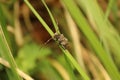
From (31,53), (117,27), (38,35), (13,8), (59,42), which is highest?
(13,8)

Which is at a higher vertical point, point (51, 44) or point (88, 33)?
point (51, 44)

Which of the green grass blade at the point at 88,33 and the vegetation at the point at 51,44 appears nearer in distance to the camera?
the green grass blade at the point at 88,33

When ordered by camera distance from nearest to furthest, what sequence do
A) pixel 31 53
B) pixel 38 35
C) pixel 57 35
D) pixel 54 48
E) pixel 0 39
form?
pixel 0 39, pixel 57 35, pixel 31 53, pixel 54 48, pixel 38 35

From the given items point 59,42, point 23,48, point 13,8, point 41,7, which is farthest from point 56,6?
point 59,42

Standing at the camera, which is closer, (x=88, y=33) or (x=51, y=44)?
(x=88, y=33)

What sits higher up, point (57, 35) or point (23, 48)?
point (23, 48)

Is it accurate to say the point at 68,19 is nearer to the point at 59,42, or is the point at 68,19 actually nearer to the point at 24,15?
the point at 24,15

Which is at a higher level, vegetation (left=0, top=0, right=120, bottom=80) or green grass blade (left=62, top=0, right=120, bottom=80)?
vegetation (left=0, top=0, right=120, bottom=80)

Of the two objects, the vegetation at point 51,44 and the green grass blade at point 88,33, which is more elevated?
the vegetation at point 51,44

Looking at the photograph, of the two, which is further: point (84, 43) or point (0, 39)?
point (84, 43)

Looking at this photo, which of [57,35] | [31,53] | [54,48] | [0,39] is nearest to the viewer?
[0,39]

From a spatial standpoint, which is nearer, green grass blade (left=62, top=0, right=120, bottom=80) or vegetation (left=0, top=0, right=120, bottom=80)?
green grass blade (left=62, top=0, right=120, bottom=80)
